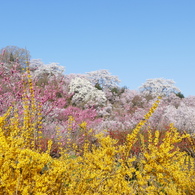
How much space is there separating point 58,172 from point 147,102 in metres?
24.7

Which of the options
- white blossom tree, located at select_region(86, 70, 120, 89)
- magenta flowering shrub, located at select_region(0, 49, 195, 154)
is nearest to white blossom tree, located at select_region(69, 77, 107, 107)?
magenta flowering shrub, located at select_region(0, 49, 195, 154)

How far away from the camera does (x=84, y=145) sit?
6.04 meters

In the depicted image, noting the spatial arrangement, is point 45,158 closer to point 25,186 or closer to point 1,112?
point 25,186

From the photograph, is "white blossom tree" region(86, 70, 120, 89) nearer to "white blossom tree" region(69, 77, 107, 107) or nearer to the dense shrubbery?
the dense shrubbery

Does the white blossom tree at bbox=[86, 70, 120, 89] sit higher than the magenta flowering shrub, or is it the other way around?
the white blossom tree at bbox=[86, 70, 120, 89]

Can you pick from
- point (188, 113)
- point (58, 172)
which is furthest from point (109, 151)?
point (188, 113)

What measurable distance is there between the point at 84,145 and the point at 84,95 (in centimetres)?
1589

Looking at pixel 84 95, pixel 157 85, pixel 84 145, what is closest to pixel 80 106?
pixel 84 95

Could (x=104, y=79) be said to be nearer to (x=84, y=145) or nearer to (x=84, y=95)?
(x=84, y=95)

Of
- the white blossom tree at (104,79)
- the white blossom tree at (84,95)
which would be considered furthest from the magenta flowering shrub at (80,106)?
the white blossom tree at (104,79)

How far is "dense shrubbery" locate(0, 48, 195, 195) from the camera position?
255 centimetres

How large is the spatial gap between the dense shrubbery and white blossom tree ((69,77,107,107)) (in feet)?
0.31

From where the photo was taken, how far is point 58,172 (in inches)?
98.2

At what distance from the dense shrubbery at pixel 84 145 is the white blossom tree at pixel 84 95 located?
9cm
